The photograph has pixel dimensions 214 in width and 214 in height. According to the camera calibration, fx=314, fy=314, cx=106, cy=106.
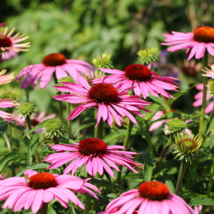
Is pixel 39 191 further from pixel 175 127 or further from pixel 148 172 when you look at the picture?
pixel 175 127

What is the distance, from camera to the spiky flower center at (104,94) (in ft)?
2.59

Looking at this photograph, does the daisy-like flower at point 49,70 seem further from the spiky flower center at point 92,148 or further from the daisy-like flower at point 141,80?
the spiky flower center at point 92,148

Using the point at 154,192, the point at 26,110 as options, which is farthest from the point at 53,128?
the point at 154,192

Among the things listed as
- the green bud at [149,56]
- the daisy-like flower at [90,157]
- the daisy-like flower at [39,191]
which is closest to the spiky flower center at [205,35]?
the green bud at [149,56]

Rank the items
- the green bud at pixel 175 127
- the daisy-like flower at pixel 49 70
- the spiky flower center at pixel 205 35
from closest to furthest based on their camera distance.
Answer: the green bud at pixel 175 127 → the spiky flower center at pixel 205 35 → the daisy-like flower at pixel 49 70

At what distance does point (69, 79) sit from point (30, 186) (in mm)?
442

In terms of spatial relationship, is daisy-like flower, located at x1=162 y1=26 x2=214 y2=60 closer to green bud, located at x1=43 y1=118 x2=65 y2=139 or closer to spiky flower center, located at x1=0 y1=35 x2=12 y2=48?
green bud, located at x1=43 y1=118 x2=65 y2=139

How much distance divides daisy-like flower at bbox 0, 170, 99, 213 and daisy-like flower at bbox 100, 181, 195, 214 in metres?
0.06

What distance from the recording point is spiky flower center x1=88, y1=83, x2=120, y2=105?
0.79 meters

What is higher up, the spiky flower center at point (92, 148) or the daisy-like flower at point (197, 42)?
the daisy-like flower at point (197, 42)

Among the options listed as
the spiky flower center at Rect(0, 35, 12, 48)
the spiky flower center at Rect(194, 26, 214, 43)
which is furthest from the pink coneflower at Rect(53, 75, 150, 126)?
the spiky flower center at Rect(0, 35, 12, 48)

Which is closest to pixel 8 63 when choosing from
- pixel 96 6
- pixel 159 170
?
pixel 96 6

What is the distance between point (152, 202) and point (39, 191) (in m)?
0.20

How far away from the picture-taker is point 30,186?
605 mm
